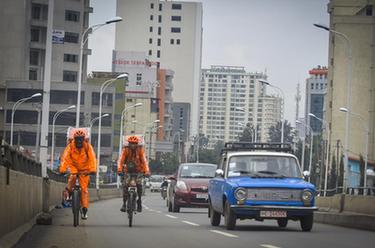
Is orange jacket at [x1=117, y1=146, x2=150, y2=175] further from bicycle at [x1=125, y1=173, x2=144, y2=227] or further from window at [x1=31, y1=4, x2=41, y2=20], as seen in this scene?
window at [x1=31, y1=4, x2=41, y2=20]

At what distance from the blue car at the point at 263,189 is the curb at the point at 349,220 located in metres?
3.01

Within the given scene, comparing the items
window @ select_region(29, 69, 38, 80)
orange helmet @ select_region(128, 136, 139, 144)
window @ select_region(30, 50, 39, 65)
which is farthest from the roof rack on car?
window @ select_region(29, 69, 38, 80)

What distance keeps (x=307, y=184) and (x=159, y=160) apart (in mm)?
153542

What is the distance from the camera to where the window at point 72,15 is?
117375 millimetres

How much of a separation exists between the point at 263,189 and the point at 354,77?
104m

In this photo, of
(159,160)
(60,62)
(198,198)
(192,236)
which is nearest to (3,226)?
(192,236)

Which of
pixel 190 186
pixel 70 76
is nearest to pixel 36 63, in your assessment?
pixel 70 76

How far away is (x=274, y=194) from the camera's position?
20547 millimetres

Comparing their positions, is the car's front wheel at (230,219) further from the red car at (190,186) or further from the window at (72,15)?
the window at (72,15)

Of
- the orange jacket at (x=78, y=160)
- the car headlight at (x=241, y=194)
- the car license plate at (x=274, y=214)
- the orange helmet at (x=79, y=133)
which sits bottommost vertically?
the car license plate at (x=274, y=214)

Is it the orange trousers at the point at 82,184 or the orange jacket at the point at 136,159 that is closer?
the orange trousers at the point at 82,184

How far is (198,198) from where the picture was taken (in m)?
34.0

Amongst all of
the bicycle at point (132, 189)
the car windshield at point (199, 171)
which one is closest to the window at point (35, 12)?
the car windshield at point (199, 171)

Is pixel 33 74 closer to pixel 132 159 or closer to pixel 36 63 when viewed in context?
pixel 36 63
